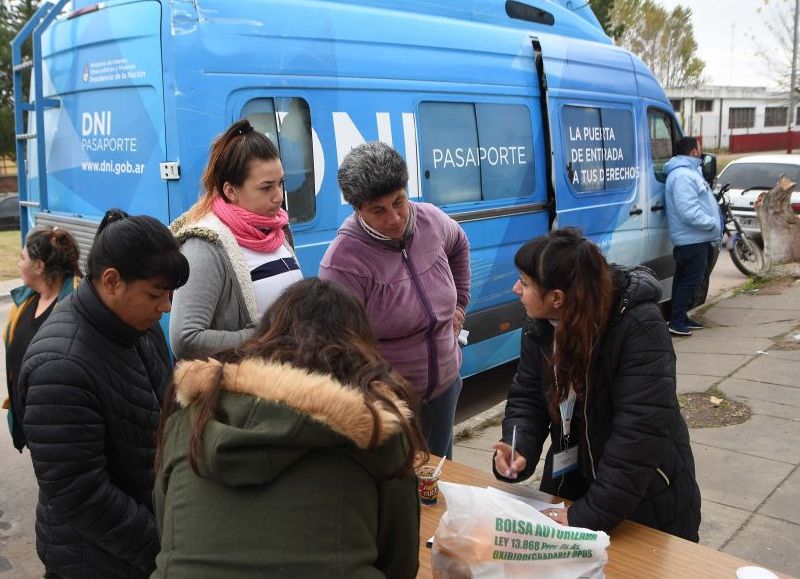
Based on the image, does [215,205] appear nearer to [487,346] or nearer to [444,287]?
[444,287]

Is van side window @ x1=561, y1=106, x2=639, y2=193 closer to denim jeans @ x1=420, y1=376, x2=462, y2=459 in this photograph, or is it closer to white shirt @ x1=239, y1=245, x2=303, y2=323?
denim jeans @ x1=420, y1=376, x2=462, y2=459

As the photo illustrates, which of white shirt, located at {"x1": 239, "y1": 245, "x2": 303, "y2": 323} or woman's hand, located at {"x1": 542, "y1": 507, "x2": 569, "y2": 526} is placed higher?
white shirt, located at {"x1": 239, "y1": 245, "x2": 303, "y2": 323}

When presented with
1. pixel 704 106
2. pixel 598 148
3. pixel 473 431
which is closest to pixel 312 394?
pixel 473 431

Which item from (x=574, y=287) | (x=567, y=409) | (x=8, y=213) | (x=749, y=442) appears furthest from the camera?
(x=8, y=213)

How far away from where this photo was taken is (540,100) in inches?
221

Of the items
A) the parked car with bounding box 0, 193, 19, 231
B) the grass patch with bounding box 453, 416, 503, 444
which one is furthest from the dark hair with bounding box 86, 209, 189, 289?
the parked car with bounding box 0, 193, 19, 231

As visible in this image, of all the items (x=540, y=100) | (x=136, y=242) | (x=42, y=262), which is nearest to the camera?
(x=136, y=242)

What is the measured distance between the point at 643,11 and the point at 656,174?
35.4 meters

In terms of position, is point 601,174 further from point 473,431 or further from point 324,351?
point 324,351

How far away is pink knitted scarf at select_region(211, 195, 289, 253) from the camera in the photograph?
2574mm

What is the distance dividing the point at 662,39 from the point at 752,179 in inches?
1281

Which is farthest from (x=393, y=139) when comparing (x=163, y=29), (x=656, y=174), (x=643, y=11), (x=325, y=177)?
(x=643, y=11)

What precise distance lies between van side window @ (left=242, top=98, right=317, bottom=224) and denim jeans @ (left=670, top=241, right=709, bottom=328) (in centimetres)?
454

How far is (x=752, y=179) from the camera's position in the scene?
11.5 meters
